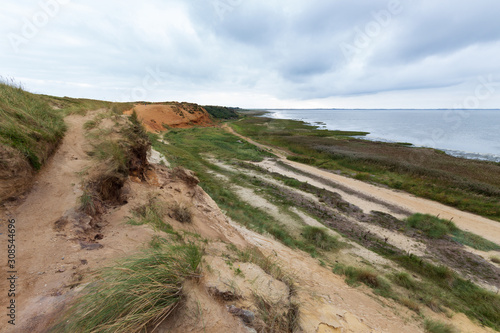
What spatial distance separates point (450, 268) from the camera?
10812mm

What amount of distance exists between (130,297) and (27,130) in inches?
286

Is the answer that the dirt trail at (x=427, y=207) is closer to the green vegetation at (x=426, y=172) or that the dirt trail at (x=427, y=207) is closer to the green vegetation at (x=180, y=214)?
the green vegetation at (x=426, y=172)

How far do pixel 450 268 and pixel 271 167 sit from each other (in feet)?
68.5

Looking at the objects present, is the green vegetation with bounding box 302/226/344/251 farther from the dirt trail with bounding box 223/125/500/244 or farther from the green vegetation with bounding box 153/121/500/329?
the dirt trail with bounding box 223/125/500/244

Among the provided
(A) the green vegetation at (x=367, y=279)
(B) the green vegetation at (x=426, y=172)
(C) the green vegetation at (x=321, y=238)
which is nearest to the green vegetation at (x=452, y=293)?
(A) the green vegetation at (x=367, y=279)

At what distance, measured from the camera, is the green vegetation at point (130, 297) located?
2664mm

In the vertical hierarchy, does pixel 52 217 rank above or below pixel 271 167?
above

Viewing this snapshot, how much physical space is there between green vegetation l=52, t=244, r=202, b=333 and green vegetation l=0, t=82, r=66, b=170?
17.1 feet

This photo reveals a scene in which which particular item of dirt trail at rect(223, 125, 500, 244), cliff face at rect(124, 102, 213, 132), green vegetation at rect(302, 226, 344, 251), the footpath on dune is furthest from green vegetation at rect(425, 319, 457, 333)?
cliff face at rect(124, 102, 213, 132)

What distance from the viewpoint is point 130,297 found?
2902mm

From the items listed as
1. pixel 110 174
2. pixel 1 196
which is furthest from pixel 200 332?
pixel 110 174

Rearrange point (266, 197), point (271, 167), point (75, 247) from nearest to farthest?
point (75, 247), point (266, 197), point (271, 167)

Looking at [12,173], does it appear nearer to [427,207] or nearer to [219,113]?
[427,207]

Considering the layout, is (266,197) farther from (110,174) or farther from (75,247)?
(75,247)
